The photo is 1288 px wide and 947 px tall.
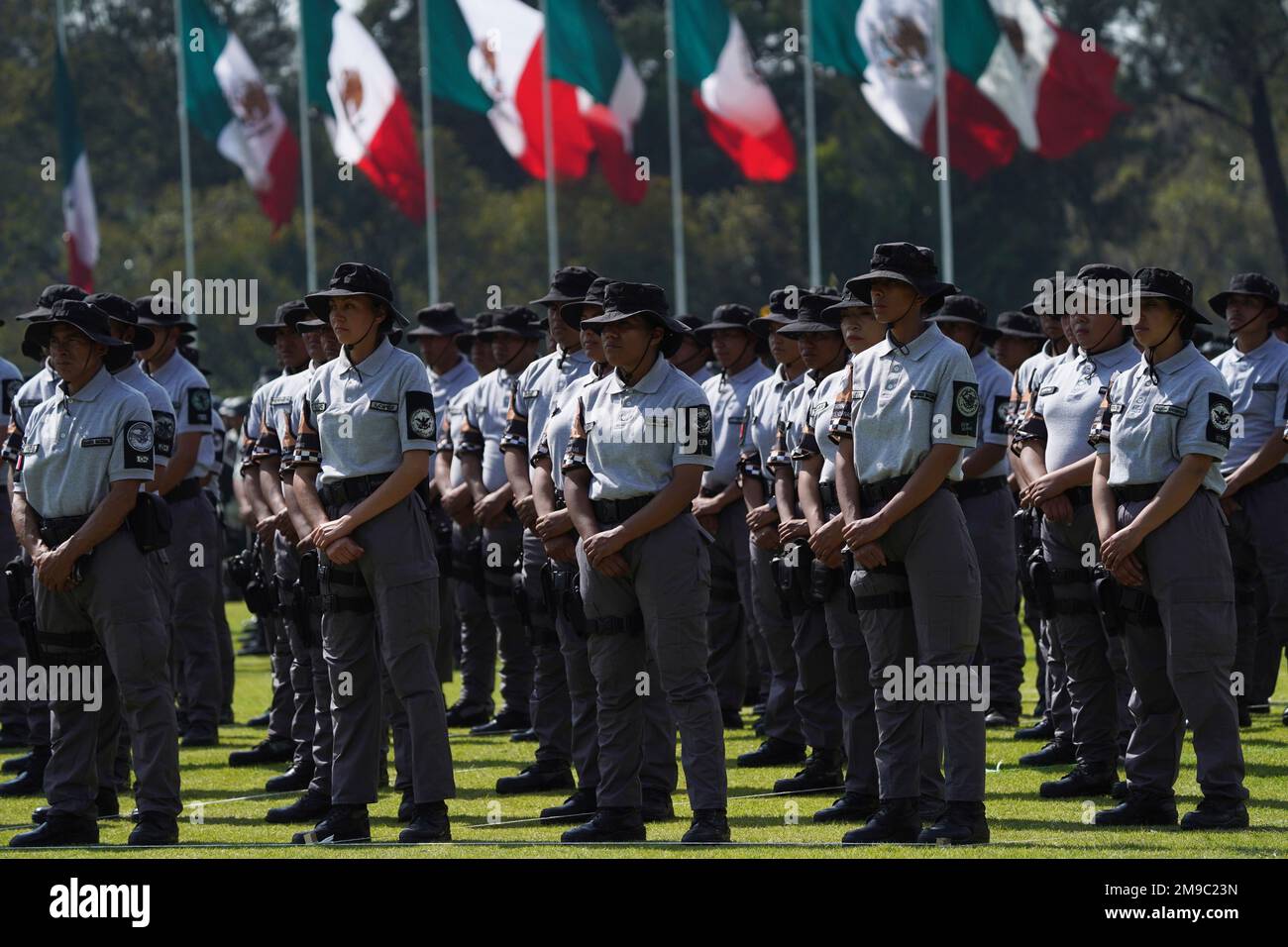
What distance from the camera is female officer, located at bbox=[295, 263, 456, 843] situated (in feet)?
27.0

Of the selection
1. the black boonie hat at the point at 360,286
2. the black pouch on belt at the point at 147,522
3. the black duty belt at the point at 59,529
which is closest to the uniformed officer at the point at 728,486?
the black boonie hat at the point at 360,286

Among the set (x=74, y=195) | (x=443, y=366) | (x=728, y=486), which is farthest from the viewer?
(x=74, y=195)

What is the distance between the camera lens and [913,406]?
7910mm

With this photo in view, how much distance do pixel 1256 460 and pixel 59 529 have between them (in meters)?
5.80

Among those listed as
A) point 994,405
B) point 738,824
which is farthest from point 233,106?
point 738,824

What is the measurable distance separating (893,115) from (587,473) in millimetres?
18764

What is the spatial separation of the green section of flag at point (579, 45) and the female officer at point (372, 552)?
61.0ft

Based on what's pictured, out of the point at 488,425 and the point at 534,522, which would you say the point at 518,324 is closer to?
the point at 488,425

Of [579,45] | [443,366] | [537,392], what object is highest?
[579,45]

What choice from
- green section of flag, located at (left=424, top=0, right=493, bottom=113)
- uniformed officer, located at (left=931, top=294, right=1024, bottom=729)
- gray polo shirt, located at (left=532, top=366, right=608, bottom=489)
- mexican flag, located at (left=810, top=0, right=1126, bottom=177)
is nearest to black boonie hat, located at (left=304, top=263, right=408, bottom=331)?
gray polo shirt, located at (left=532, top=366, right=608, bottom=489)

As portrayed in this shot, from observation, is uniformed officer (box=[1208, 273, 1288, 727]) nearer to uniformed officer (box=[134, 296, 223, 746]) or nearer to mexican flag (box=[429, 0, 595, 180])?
uniformed officer (box=[134, 296, 223, 746])

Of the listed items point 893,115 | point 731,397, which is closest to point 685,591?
point 731,397
